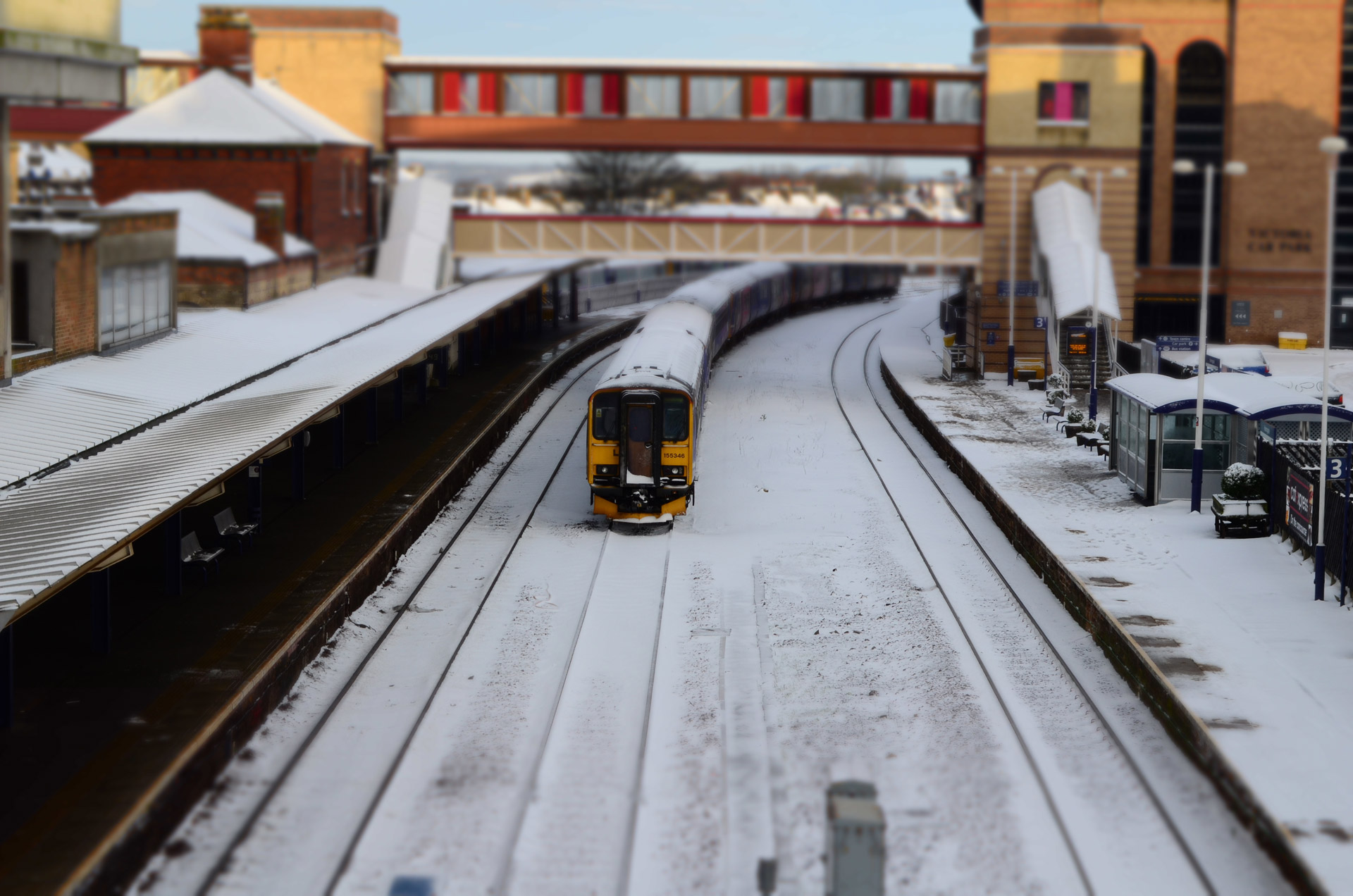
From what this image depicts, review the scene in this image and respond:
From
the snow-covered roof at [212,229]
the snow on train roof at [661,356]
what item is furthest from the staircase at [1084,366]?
the snow-covered roof at [212,229]

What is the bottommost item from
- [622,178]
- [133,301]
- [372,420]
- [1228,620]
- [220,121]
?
[1228,620]

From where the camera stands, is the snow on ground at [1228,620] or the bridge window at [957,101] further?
the bridge window at [957,101]

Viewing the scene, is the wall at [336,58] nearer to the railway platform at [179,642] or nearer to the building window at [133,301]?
the building window at [133,301]

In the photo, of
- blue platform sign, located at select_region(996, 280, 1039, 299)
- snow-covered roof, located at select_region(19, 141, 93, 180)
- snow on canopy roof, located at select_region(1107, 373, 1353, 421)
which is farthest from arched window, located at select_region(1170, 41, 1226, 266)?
snow-covered roof, located at select_region(19, 141, 93, 180)

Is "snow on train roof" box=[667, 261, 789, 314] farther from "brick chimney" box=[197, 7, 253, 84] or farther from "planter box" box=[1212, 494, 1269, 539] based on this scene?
"planter box" box=[1212, 494, 1269, 539]

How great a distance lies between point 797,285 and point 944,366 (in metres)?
26.2

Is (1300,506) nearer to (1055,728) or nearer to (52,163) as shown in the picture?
(1055,728)

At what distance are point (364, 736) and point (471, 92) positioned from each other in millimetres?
36253

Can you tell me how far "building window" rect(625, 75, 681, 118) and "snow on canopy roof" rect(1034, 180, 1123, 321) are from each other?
1209 centimetres

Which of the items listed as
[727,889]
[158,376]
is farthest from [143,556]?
[727,889]

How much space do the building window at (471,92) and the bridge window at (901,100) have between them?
12.5 meters

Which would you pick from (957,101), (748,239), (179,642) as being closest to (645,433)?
(179,642)

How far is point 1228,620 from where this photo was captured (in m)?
19.8

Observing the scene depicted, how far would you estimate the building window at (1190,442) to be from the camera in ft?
89.8
